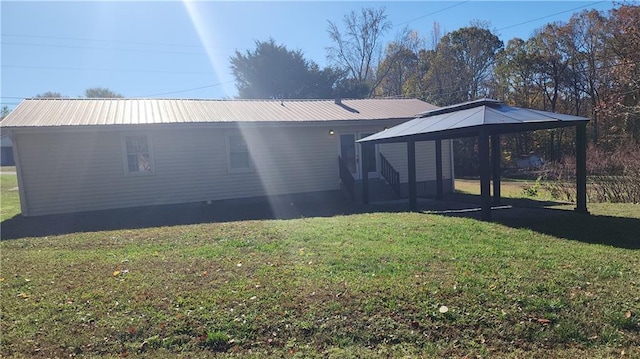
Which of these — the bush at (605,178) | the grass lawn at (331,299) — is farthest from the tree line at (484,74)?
the grass lawn at (331,299)

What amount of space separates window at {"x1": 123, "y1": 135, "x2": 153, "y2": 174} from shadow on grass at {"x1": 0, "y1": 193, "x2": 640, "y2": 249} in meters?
1.19

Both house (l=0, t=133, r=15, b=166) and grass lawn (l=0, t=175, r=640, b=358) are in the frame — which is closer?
grass lawn (l=0, t=175, r=640, b=358)

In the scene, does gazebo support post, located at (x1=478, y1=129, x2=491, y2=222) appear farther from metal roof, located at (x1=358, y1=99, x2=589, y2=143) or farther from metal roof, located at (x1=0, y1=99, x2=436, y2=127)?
metal roof, located at (x1=0, y1=99, x2=436, y2=127)

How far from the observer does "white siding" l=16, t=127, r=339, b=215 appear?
11.5 m

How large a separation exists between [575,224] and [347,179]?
7351 mm

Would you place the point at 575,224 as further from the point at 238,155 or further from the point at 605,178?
the point at 238,155

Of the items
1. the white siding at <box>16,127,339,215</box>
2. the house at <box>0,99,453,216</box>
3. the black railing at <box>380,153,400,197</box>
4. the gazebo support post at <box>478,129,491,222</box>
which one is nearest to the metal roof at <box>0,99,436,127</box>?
the house at <box>0,99,453,216</box>

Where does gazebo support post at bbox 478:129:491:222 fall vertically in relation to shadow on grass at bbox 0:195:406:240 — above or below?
above

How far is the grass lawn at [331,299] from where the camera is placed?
3.59 m

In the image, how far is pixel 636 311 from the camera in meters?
3.99

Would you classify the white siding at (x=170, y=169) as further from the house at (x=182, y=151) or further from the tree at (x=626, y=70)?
the tree at (x=626, y=70)

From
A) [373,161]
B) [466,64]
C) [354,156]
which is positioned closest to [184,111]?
[354,156]

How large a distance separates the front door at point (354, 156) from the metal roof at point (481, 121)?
325 centimetres

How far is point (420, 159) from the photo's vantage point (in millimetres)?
16203
